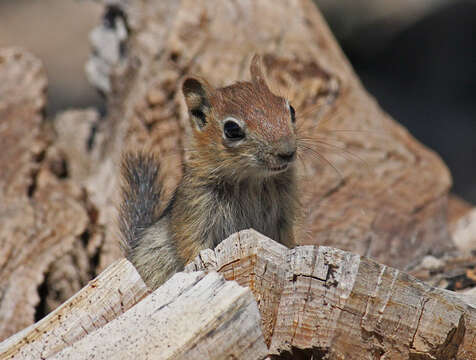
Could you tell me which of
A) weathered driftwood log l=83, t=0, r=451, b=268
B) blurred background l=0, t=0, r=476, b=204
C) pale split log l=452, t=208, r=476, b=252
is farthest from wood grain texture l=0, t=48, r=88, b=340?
pale split log l=452, t=208, r=476, b=252

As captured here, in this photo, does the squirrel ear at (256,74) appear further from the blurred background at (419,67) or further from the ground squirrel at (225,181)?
the blurred background at (419,67)

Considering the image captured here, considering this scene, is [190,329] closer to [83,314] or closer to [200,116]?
[83,314]

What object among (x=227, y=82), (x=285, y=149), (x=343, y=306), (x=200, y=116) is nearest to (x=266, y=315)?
(x=343, y=306)

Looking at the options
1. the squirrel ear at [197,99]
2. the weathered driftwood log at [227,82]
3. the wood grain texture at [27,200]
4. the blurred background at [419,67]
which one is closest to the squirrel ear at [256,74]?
the squirrel ear at [197,99]

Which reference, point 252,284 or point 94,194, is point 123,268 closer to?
point 252,284

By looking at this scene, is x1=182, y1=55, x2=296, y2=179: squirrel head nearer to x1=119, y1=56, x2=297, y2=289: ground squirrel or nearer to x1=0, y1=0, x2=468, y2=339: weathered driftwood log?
x1=119, y1=56, x2=297, y2=289: ground squirrel

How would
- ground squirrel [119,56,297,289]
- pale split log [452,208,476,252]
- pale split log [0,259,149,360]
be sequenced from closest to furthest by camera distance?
pale split log [0,259,149,360]
ground squirrel [119,56,297,289]
pale split log [452,208,476,252]

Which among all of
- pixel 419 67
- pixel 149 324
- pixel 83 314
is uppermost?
pixel 419 67
